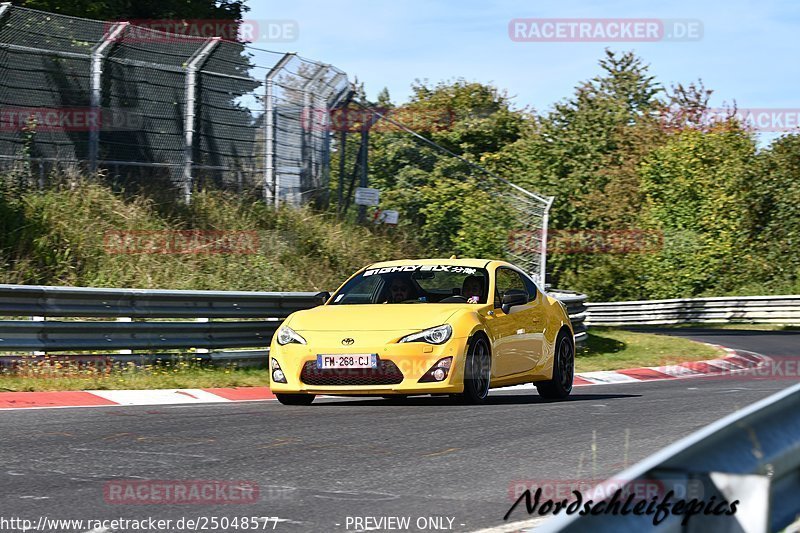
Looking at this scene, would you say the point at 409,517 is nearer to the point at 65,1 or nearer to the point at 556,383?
the point at 556,383

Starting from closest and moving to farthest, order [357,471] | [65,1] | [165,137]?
[357,471] < [165,137] < [65,1]

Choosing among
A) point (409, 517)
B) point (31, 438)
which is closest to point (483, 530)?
point (409, 517)

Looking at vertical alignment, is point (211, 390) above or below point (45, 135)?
below

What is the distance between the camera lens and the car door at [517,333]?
1102cm

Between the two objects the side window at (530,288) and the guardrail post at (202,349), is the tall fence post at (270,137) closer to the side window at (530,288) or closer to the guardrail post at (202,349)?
the guardrail post at (202,349)

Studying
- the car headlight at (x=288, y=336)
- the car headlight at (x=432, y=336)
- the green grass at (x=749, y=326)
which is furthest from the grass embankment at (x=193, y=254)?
the green grass at (x=749, y=326)

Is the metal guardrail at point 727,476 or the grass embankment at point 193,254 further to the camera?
the grass embankment at point 193,254

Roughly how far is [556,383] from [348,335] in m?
2.76

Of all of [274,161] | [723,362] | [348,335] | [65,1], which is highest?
[65,1]

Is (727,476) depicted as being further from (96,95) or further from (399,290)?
(96,95)

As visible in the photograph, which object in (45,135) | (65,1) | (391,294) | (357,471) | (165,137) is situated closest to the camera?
(357,471)

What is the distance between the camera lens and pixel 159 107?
736 inches

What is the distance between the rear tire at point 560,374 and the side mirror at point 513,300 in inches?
42.8

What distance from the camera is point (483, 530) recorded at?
→ 5.01 m
